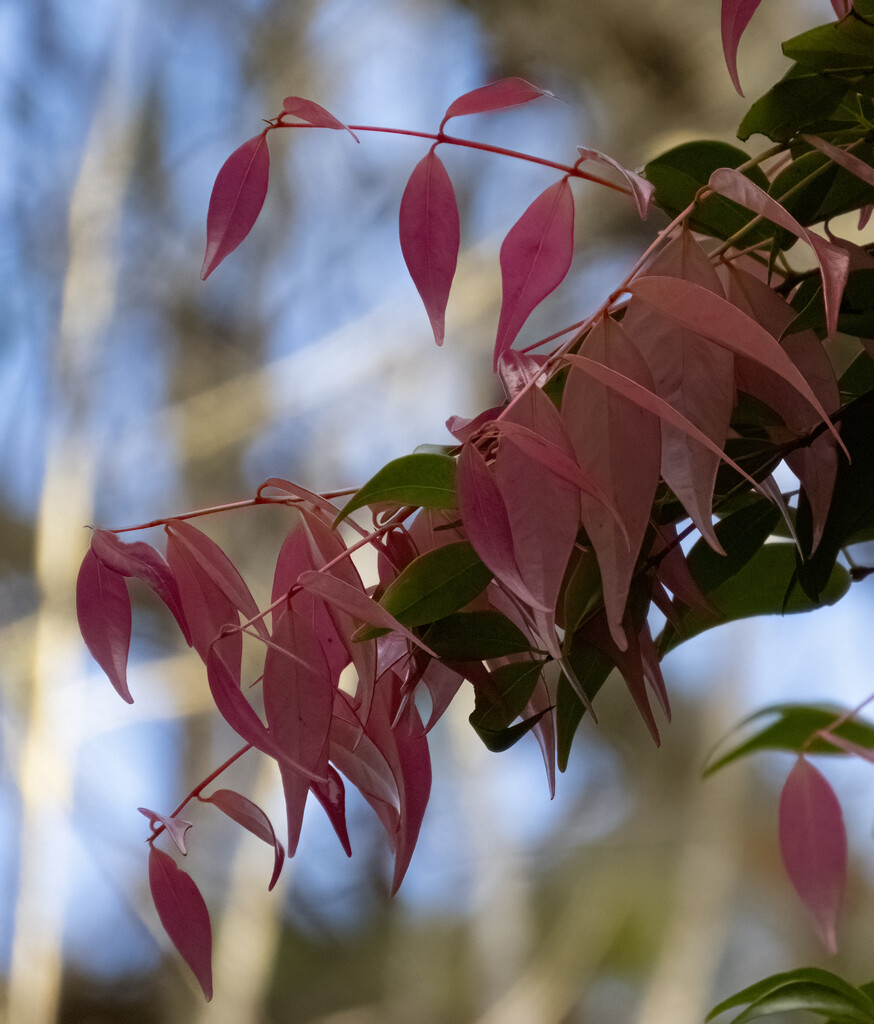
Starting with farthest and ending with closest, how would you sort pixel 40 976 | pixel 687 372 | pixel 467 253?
pixel 467 253 < pixel 40 976 < pixel 687 372

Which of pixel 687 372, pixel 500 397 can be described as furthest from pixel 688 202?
pixel 500 397

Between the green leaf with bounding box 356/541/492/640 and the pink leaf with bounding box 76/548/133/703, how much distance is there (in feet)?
0.18

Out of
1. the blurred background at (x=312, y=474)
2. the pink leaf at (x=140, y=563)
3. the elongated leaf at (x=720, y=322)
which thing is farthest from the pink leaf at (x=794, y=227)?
the blurred background at (x=312, y=474)

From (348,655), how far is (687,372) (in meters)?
0.08

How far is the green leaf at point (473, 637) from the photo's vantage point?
17cm

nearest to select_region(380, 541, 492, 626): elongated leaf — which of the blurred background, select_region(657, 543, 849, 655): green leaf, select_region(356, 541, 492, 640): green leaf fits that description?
select_region(356, 541, 492, 640): green leaf

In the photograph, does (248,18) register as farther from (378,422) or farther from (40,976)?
(40,976)

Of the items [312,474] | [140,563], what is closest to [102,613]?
[140,563]

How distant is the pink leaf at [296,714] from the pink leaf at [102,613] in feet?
0.13

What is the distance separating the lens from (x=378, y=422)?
2.51 feet

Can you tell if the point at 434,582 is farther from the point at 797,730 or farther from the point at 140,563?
the point at 797,730

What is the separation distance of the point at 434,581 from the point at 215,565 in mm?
40

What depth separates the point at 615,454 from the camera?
0.13m

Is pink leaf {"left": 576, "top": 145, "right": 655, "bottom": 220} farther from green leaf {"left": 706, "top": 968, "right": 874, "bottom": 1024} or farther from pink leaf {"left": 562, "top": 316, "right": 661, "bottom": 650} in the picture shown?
green leaf {"left": 706, "top": 968, "right": 874, "bottom": 1024}
